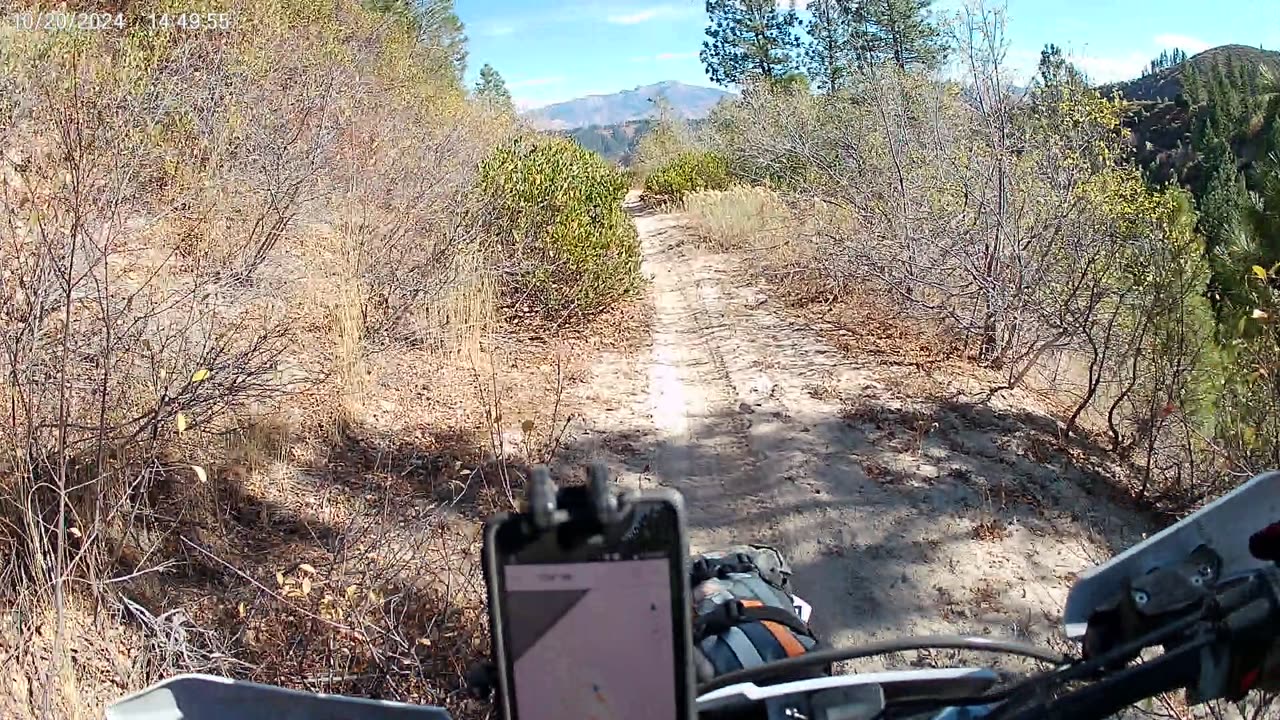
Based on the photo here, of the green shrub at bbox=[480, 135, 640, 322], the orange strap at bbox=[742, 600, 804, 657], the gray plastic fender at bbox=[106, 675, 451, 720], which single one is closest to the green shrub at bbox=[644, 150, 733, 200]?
the green shrub at bbox=[480, 135, 640, 322]

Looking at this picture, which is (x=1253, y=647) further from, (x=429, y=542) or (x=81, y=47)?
(x=81, y=47)

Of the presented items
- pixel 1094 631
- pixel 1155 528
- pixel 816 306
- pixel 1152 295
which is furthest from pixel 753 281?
pixel 1094 631

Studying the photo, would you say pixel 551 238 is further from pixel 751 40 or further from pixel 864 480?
pixel 751 40

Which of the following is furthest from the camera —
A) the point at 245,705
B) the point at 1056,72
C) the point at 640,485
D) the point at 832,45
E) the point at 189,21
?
the point at 832,45

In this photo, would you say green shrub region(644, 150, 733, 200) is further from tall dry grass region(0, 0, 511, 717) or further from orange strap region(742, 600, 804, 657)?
orange strap region(742, 600, 804, 657)

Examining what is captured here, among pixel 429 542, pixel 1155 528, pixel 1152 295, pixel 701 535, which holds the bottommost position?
pixel 1155 528

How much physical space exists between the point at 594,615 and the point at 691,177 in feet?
69.1

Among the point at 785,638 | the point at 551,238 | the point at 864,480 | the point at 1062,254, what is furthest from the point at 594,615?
the point at 551,238

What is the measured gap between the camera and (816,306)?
941cm

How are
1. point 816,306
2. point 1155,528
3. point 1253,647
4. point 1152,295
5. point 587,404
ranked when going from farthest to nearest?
point 816,306 → point 587,404 → point 1152,295 → point 1155,528 → point 1253,647

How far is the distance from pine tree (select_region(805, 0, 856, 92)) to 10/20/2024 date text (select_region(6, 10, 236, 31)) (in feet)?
22.7

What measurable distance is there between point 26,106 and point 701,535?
404cm

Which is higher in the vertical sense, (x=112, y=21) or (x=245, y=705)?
(x=112, y=21)

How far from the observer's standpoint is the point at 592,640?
41.5 inches
